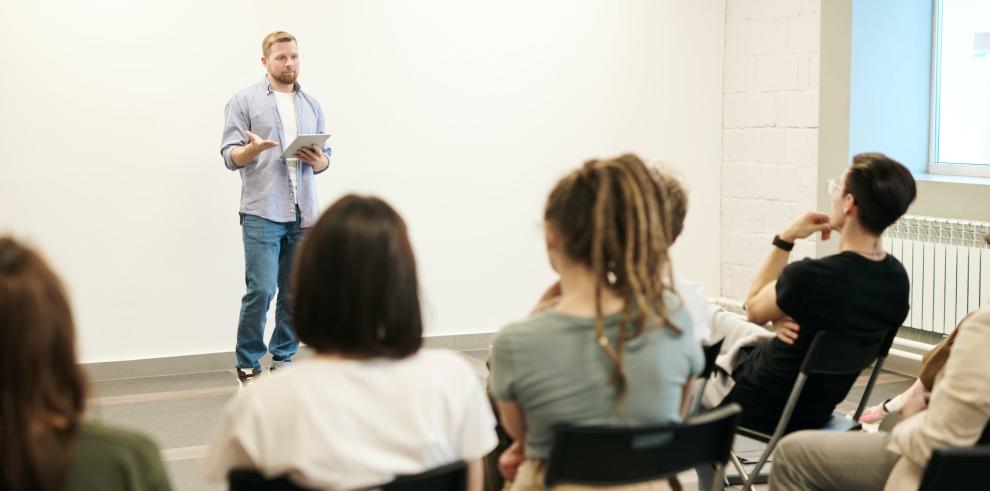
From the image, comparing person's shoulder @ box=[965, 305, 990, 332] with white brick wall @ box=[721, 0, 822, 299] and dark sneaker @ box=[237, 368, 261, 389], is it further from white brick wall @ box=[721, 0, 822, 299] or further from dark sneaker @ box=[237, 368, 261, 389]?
white brick wall @ box=[721, 0, 822, 299]

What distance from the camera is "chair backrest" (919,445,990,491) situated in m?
1.77

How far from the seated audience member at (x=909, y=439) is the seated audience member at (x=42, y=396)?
1324mm

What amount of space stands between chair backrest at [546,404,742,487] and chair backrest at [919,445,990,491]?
328 mm

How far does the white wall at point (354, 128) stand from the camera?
4.90 metres

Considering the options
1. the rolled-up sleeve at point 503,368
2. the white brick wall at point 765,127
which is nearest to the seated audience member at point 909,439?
the rolled-up sleeve at point 503,368

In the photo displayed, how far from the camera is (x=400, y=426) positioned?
168cm

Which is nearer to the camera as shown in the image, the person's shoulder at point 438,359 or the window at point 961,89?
the person's shoulder at point 438,359

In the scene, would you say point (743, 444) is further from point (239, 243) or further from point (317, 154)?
point (239, 243)

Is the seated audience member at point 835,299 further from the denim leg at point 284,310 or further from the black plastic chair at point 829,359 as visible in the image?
the denim leg at point 284,310

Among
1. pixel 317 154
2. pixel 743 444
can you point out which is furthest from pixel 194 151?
pixel 743 444

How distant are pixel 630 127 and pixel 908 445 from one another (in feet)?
13.6

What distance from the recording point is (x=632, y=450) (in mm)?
1817

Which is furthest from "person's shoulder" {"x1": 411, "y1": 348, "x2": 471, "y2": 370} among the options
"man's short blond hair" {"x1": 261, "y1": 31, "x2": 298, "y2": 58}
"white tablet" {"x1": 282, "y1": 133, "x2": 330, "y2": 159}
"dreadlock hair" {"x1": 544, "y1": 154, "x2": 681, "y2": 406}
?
"man's short blond hair" {"x1": 261, "y1": 31, "x2": 298, "y2": 58}

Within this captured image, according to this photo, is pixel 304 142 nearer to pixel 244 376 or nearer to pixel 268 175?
pixel 268 175
